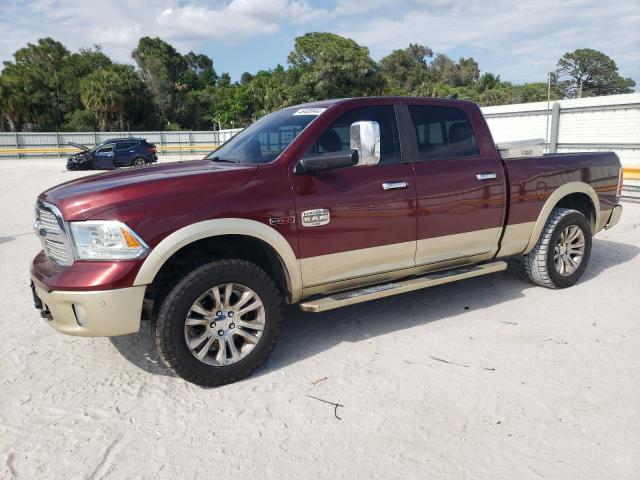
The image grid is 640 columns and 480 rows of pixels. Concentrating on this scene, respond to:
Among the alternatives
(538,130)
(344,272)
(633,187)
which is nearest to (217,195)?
(344,272)

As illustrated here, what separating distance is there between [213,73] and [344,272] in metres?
86.1

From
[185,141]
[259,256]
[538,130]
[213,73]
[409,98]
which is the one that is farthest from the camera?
[213,73]

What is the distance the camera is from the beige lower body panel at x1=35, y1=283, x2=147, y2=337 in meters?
3.11

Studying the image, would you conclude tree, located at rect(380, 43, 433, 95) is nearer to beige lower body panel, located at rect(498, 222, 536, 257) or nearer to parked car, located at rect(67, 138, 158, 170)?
parked car, located at rect(67, 138, 158, 170)

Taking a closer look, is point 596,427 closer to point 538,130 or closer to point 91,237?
point 91,237

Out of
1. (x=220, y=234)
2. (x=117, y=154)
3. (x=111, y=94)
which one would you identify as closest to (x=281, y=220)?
(x=220, y=234)

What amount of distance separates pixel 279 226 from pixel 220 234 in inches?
16.4

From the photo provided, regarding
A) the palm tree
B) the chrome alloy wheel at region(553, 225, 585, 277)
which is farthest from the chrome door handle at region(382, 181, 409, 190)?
the palm tree

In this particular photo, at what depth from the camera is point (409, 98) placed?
4516mm

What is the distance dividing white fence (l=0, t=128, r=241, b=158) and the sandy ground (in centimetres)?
2902

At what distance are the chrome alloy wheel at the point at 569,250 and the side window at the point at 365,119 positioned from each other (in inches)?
88.6

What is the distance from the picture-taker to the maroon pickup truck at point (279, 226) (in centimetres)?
318

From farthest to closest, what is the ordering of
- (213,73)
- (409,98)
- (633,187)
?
1. (213,73)
2. (633,187)
3. (409,98)

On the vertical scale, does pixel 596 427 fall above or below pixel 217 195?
below
